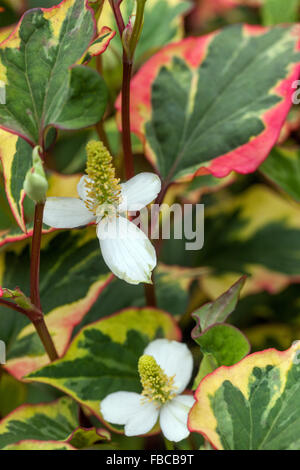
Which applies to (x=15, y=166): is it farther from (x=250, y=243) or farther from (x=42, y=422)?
(x=250, y=243)

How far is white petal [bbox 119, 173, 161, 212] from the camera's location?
50cm

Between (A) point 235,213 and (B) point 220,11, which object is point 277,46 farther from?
(B) point 220,11

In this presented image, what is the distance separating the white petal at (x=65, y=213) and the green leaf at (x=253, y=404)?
174 mm

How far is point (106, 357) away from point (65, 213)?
0.16 m

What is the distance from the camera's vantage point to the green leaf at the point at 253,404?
0.44m

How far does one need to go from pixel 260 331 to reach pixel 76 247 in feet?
1.13

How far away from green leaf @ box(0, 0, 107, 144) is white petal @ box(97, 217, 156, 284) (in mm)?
91

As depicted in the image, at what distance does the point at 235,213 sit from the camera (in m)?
0.89

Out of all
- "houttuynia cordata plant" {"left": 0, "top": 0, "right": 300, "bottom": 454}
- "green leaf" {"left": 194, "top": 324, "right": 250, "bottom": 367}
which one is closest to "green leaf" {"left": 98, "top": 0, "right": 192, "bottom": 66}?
"houttuynia cordata plant" {"left": 0, "top": 0, "right": 300, "bottom": 454}

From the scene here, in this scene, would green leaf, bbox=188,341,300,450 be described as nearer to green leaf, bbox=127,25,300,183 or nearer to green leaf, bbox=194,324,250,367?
green leaf, bbox=194,324,250,367

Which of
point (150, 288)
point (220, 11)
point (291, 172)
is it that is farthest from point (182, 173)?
point (220, 11)

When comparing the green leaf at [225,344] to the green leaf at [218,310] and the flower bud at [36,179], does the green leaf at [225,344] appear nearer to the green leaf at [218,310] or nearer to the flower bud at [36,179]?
the green leaf at [218,310]

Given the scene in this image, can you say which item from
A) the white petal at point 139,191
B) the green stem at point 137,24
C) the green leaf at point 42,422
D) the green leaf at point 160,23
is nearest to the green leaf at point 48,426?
the green leaf at point 42,422
